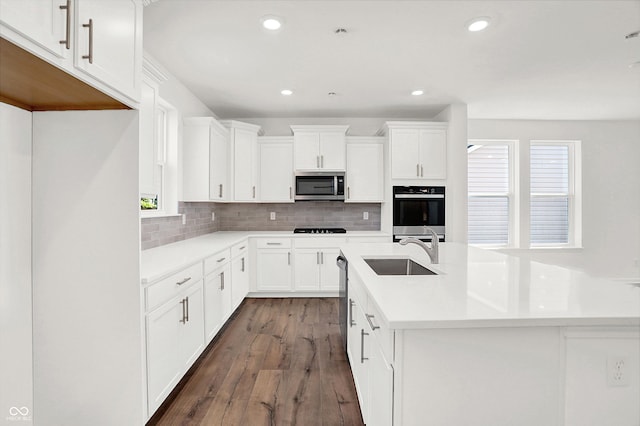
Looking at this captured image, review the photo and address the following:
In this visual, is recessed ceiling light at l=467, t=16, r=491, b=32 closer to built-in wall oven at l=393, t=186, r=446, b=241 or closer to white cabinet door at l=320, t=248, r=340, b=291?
built-in wall oven at l=393, t=186, r=446, b=241

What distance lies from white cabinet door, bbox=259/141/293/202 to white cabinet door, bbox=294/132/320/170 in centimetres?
16

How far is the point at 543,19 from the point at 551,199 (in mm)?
3870

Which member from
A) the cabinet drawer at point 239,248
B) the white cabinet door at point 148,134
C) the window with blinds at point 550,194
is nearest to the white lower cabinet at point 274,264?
the cabinet drawer at point 239,248

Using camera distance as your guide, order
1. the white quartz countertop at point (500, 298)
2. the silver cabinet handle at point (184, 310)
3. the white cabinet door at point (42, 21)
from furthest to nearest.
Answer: the silver cabinet handle at point (184, 310), the white quartz countertop at point (500, 298), the white cabinet door at point (42, 21)

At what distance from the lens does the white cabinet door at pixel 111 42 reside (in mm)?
1261

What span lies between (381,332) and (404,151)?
348cm

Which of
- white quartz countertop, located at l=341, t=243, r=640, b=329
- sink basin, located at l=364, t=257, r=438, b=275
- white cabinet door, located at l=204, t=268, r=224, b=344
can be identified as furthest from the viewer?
white cabinet door, located at l=204, t=268, r=224, b=344

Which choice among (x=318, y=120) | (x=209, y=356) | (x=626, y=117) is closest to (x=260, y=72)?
(x=318, y=120)

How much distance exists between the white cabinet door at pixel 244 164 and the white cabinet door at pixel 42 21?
10.6 feet

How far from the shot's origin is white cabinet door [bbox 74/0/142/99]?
49.6 inches

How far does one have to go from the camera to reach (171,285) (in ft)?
6.74

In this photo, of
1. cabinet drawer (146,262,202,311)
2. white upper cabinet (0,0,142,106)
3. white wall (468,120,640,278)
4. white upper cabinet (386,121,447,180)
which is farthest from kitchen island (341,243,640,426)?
white wall (468,120,640,278)

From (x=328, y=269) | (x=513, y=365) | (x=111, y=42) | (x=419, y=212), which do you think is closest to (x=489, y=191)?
(x=419, y=212)

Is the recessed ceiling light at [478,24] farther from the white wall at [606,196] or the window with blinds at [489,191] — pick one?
the white wall at [606,196]
